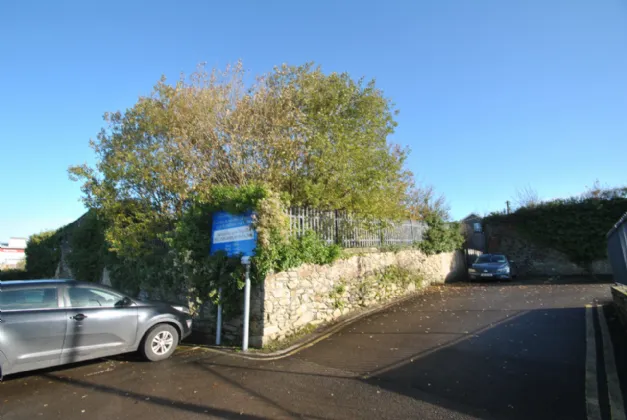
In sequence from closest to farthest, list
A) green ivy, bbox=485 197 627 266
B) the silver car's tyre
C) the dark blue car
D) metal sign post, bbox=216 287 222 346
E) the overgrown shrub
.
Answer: the silver car's tyre < metal sign post, bbox=216 287 222 346 < the overgrown shrub < the dark blue car < green ivy, bbox=485 197 627 266

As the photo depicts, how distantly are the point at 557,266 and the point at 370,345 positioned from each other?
63.1 ft

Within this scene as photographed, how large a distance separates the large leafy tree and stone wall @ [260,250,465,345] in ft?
5.95

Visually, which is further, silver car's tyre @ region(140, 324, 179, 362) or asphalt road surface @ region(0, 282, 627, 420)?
silver car's tyre @ region(140, 324, 179, 362)

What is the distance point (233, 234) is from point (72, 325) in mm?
3392

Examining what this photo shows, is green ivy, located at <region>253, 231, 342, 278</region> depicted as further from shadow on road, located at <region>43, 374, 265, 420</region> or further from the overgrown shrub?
the overgrown shrub

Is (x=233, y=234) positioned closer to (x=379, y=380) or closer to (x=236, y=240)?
(x=236, y=240)

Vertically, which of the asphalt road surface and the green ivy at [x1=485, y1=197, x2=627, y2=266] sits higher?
the green ivy at [x1=485, y1=197, x2=627, y2=266]

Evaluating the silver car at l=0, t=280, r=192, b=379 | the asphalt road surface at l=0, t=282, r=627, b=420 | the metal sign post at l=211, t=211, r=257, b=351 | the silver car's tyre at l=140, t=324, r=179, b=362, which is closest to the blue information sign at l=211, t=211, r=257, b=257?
the metal sign post at l=211, t=211, r=257, b=351

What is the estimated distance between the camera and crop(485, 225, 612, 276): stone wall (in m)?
20.2

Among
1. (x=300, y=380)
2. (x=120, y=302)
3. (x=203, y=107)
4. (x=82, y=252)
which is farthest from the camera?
(x=82, y=252)

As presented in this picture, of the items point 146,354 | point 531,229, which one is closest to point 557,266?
point 531,229

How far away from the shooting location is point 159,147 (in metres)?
10.2

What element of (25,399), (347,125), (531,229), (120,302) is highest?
(347,125)

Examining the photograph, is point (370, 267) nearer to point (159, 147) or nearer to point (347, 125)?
point (347, 125)
